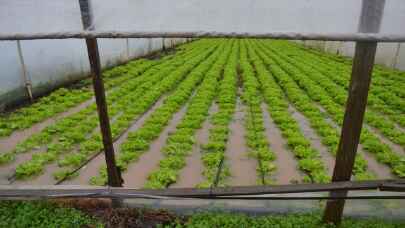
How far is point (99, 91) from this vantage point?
2887 millimetres

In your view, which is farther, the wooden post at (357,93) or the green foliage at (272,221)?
the green foliage at (272,221)

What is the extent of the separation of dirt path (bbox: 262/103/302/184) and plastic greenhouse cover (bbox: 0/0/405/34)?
8.93 ft

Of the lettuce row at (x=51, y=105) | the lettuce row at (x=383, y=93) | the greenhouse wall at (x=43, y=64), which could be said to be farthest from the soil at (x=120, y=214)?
the lettuce row at (x=383, y=93)

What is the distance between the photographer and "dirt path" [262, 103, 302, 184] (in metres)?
4.44

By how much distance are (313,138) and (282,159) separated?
1.17m

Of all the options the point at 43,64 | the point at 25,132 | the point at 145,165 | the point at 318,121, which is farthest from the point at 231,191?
the point at 43,64

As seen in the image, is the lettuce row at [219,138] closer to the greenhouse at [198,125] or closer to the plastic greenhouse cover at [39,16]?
the greenhouse at [198,125]

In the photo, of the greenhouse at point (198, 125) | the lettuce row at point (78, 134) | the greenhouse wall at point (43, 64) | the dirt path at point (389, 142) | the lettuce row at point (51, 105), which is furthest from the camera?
the greenhouse wall at point (43, 64)

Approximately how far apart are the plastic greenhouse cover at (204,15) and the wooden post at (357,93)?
0.06 metres

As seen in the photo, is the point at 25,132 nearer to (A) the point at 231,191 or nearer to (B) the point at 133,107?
(B) the point at 133,107

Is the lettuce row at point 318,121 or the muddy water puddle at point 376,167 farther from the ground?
the lettuce row at point 318,121

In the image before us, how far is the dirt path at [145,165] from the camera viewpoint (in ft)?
14.3

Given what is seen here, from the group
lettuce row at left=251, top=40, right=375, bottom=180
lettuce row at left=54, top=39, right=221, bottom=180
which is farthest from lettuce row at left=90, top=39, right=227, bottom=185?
lettuce row at left=251, top=40, right=375, bottom=180

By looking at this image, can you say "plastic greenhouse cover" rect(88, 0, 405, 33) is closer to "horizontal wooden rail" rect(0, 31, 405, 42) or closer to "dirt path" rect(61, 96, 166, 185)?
"horizontal wooden rail" rect(0, 31, 405, 42)
